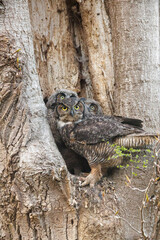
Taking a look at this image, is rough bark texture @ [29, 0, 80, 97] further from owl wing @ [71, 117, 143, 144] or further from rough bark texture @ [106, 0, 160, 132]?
owl wing @ [71, 117, 143, 144]

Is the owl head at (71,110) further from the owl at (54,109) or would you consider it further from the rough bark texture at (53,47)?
the rough bark texture at (53,47)

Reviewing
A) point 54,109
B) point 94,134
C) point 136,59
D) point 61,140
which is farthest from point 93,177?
point 136,59

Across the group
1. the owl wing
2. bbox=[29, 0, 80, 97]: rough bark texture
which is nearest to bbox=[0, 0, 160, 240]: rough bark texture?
bbox=[29, 0, 80, 97]: rough bark texture

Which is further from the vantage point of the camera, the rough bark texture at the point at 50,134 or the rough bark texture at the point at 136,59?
the rough bark texture at the point at 136,59

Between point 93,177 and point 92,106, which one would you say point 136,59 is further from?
point 93,177

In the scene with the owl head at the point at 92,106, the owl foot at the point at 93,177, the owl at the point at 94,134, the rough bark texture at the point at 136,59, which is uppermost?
the rough bark texture at the point at 136,59

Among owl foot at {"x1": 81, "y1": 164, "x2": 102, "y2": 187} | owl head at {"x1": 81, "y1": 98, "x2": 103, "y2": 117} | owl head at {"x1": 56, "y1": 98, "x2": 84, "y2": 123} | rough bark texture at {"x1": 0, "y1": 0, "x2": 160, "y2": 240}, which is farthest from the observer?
owl head at {"x1": 81, "y1": 98, "x2": 103, "y2": 117}

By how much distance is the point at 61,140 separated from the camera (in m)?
3.21

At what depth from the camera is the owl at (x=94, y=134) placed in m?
2.91

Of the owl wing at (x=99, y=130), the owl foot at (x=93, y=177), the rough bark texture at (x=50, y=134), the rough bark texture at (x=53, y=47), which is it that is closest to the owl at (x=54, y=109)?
the rough bark texture at (x=50, y=134)

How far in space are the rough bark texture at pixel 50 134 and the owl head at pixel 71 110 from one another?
197mm

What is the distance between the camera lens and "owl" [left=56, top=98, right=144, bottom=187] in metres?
2.91

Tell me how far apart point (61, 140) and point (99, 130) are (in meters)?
0.49

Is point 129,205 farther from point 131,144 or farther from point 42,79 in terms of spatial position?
point 42,79
